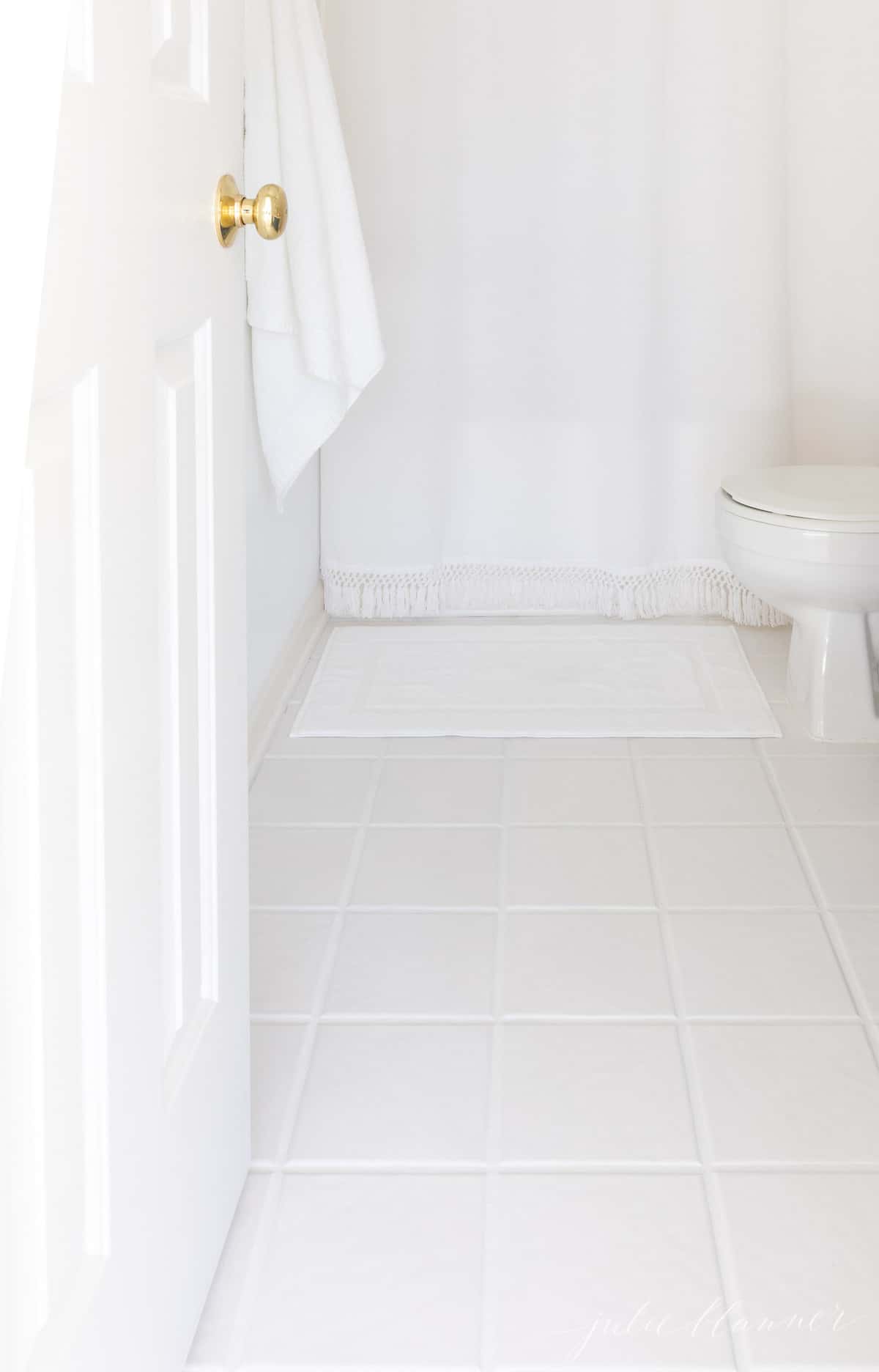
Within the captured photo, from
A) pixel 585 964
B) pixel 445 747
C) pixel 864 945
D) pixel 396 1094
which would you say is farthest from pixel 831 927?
pixel 445 747

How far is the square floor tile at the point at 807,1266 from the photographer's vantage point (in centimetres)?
121

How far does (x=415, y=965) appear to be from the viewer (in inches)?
72.8

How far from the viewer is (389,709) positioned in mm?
2785

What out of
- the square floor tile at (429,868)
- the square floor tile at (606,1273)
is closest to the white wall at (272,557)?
the square floor tile at (429,868)

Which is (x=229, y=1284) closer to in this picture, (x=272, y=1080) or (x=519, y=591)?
(x=272, y=1080)

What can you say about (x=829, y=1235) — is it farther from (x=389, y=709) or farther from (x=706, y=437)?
(x=706, y=437)

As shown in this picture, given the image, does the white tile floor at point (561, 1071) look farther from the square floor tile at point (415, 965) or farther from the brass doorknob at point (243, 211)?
the brass doorknob at point (243, 211)

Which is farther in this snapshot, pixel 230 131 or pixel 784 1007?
pixel 784 1007

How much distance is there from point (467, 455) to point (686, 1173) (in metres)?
2.14

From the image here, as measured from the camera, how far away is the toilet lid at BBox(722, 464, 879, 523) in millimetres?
2492

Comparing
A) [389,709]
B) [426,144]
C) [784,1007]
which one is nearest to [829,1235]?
[784,1007]

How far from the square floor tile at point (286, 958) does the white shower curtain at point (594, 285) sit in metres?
1.49

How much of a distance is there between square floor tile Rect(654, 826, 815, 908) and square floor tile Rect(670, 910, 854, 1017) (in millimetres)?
41

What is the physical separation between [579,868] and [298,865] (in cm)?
40
